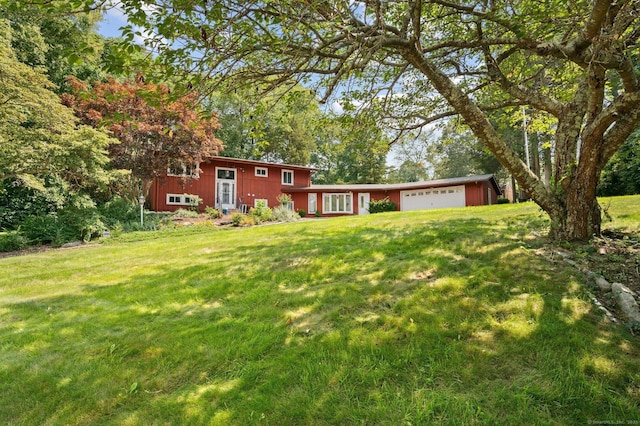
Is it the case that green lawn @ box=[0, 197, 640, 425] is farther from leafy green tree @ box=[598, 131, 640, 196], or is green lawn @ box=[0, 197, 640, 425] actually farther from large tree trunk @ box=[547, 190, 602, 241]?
leafy green tree @ box=[598, 131, 640, 196]

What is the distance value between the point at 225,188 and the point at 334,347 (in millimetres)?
18401

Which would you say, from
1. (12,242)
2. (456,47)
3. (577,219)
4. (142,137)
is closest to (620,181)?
(577,219)

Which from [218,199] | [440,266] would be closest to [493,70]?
[440,266]

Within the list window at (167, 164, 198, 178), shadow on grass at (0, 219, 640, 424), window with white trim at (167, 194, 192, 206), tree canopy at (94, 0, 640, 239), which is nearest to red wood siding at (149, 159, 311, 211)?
window with white trim at (167, 194, 192, 206)

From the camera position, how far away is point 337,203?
75.9 ft

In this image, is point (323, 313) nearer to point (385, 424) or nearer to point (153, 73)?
point (385, 424)

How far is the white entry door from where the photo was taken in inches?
908

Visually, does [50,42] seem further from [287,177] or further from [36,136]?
[287,177]

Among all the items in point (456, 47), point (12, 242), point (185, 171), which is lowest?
point (12, 242)

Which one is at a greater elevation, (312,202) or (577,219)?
(312,202)

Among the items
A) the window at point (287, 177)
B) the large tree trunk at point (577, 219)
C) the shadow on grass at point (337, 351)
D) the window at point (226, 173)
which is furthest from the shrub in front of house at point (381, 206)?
the shadow on grass at point (337, 351)

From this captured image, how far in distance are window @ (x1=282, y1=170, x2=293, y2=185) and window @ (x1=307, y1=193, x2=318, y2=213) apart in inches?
70.0

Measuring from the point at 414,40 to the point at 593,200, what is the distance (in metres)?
3.43

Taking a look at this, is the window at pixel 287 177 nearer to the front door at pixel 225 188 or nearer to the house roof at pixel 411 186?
the house roof at pixel 411 186
